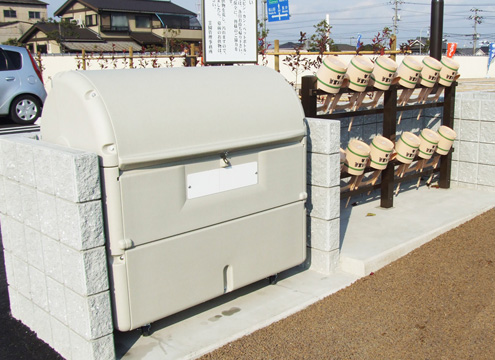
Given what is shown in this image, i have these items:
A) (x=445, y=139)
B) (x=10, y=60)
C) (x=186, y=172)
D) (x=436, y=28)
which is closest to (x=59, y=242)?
(x=186, y=172)

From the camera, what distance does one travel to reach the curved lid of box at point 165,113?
3.32 m

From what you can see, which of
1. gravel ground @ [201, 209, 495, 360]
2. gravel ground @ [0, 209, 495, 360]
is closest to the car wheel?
gravel ground @ [0, 209, 495, 360]

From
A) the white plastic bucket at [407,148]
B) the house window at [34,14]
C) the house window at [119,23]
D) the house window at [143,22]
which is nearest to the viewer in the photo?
the white plastic bucket at [407,148]

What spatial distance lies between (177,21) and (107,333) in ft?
200

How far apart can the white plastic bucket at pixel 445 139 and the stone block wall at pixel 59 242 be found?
5199 millimetres

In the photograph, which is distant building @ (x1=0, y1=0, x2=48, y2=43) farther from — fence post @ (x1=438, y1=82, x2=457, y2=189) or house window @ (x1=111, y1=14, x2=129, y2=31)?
fence post @ (x1=438, y1=82, x2=457, y2=189)

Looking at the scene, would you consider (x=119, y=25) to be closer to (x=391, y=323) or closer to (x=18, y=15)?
(x=18, y=15)

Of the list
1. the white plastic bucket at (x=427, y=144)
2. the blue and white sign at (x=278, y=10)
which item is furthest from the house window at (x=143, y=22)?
the white plastic bucket at (x=427, y=144)

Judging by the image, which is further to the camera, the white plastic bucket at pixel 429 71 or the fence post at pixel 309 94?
the white plastic bucket at pixel 429 71

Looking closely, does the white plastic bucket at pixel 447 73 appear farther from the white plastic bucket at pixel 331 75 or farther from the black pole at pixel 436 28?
the white plastic bucket at pixel 331 75

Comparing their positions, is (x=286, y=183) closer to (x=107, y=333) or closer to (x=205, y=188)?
(x=205, y=188)

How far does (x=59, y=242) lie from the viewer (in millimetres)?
3439

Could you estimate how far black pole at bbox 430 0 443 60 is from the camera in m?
7.98

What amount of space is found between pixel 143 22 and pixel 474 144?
56.8 meters
